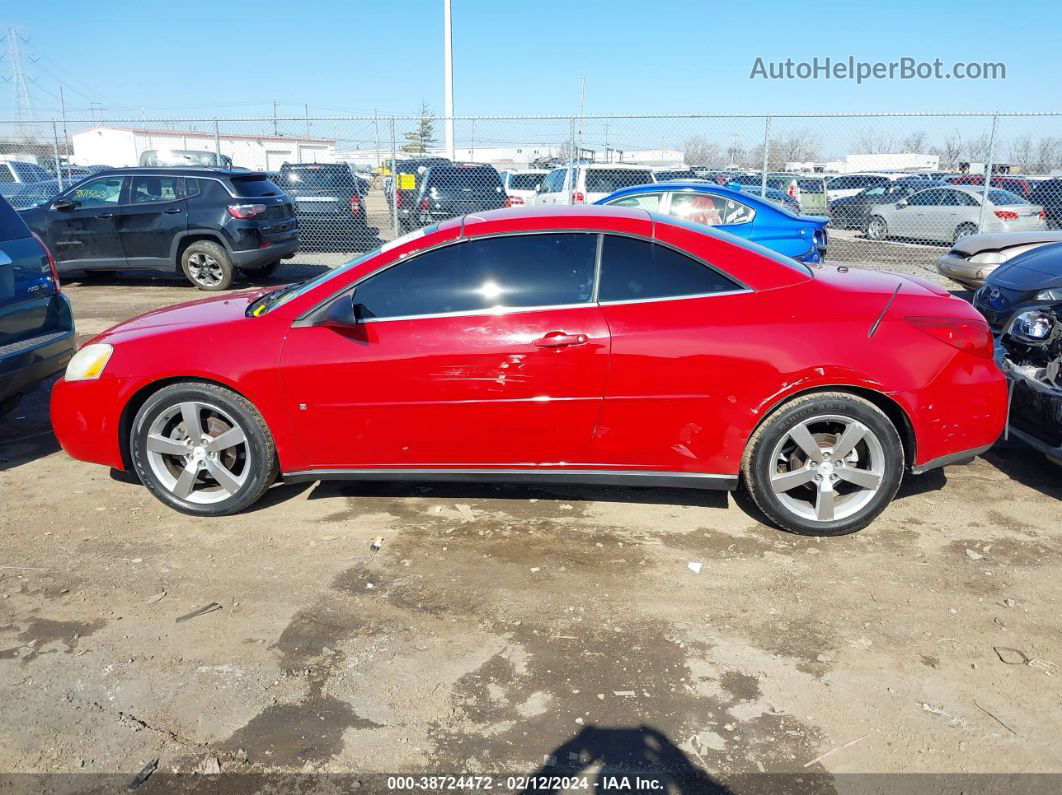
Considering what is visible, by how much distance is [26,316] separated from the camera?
5395 millimetres

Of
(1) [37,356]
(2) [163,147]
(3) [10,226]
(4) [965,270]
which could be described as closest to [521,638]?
(1) [37,356]

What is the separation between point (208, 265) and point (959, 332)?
1032cm

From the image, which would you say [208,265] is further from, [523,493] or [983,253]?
[983,253]

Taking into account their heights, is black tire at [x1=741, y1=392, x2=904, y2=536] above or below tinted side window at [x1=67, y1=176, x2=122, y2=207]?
below

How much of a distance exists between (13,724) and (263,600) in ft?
3.33

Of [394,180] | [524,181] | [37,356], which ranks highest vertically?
[524,181]

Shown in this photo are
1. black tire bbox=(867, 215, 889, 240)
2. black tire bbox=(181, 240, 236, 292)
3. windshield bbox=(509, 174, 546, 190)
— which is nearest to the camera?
black tire bbox=(181, 240, 236, 292)

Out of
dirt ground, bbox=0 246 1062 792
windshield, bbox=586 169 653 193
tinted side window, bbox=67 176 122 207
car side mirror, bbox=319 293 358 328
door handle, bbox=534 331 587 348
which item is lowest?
dirt ground, bbox=0 246 1062 792

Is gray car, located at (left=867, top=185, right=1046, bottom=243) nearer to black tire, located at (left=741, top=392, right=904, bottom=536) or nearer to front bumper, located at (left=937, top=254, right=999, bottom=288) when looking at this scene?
front bumper, located at (left=937, top=254, right=999, bottom=288)

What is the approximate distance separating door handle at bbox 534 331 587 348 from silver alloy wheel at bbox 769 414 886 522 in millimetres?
1093

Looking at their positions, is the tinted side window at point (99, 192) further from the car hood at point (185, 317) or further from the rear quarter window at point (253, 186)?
the car hood at point (185, 317)

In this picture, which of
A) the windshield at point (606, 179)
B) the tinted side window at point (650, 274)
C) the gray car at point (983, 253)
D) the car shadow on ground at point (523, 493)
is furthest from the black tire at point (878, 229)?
the tinted side window at point (650, 274)

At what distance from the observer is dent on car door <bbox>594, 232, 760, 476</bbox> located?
3.88 metres

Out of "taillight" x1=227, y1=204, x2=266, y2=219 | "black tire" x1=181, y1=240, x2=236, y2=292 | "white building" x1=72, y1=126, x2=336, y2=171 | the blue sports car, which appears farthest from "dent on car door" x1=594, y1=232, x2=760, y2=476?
"white building" x1=72, y1=126, x2=336, y2=171
